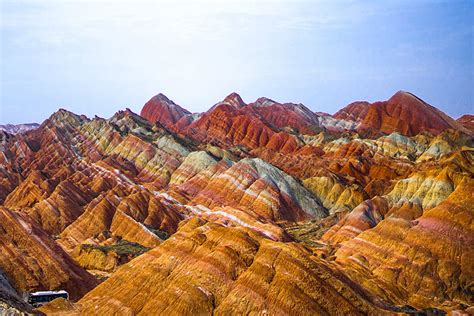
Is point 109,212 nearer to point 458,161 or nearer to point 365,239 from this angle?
point 365,239

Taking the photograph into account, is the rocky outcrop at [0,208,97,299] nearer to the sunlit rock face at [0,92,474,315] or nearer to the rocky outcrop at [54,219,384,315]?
the sunlit rock face at [0,92,474,315]

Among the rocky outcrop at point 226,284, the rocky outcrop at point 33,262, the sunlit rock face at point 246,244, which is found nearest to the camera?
the rocky outcrop at point 226,284

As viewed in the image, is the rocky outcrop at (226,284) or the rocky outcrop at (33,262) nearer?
the rocky outcrop at (226,284)

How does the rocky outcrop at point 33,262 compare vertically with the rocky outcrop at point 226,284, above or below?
below

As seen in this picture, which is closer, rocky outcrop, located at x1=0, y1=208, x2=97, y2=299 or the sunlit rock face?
the sunlit rock face

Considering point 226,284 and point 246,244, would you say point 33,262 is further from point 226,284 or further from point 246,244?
point 226,284

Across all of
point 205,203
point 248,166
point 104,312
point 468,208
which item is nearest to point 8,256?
point 104,312

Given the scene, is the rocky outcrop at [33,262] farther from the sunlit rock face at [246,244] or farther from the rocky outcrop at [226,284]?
the rocky outcrop at [226,284]

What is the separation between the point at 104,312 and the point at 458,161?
366 ft

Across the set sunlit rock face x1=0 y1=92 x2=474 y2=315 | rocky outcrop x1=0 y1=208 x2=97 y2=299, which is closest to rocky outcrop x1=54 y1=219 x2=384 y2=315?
sunlit rock face x1=0 y1=92 x2=474 y2=315

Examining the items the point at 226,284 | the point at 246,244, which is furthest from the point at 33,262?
the point at 226,284

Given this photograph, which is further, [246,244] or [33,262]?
[33,262]

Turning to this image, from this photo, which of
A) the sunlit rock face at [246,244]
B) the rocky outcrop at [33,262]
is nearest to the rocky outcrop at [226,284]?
the sunlit rock face at [246,244]

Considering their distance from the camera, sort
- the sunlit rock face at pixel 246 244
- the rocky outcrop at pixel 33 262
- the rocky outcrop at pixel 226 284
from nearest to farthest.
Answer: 1. the rocky outcrop at pixel 226 284
2. the sunlit rock face at pixel 246 244
3. the rocky outcrop at pixel 33 262
